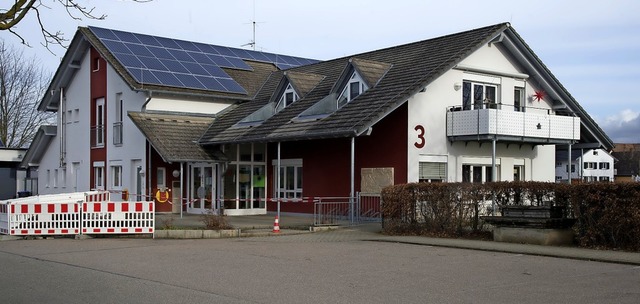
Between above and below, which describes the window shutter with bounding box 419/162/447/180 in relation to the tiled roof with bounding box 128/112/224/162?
below

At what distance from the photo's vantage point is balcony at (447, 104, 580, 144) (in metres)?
24.9

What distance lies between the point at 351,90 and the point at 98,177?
1379 cm

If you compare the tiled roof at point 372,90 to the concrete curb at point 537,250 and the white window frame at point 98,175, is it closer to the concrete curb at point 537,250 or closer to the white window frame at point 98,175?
the concrete curb at point 537,250

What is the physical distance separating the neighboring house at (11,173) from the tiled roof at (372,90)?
63.5 ft

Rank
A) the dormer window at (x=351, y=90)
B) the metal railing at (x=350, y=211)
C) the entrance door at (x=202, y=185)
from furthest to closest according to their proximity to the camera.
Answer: the entrance door at (x=202, y=185), the dormer window at (x=351, y=90), the metal railing at (x=350, y=211)

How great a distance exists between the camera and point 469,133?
998 inches

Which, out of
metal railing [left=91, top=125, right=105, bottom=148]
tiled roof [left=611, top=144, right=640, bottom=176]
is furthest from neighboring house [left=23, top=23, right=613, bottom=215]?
tiled roof [left=611, top=144, right=640, bottom=176]

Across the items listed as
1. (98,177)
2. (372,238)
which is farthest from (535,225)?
(98,177)

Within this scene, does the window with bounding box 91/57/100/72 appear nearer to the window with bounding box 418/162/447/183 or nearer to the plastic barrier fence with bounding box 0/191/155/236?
the plastic barrier fence with bounding box 0/191/155/236

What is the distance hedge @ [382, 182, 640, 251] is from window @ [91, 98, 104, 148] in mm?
17450

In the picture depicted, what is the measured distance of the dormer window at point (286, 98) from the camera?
29600 millimetres

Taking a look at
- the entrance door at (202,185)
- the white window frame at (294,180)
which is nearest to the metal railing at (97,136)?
the entrance door at (202,185)

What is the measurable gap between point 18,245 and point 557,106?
20166 millimetres

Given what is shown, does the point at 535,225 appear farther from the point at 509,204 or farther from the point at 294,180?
the point at 294,180
